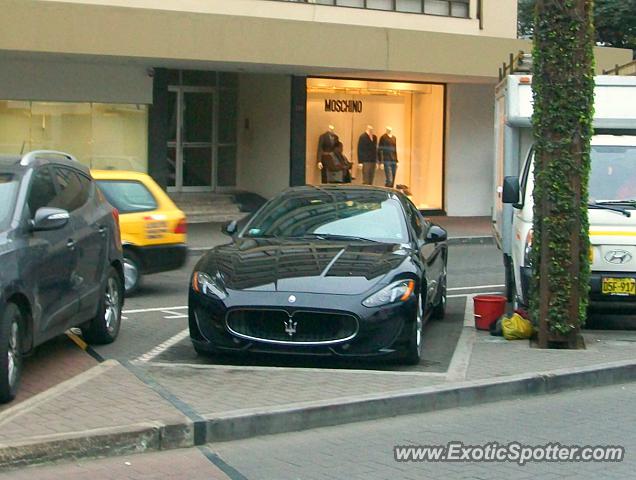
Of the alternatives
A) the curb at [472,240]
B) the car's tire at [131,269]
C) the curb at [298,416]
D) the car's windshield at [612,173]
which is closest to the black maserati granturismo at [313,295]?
the curb at [298,416]

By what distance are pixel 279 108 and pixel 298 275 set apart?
54.2 feet

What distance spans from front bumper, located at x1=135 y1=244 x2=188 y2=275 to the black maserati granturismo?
341cm

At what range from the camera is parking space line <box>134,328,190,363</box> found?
9.06 meters

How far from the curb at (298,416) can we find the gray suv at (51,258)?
41.3 inches

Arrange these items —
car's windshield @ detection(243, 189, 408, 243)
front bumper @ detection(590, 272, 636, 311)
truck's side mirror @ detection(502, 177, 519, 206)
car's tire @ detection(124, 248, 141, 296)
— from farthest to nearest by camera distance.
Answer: car's tire @ detection(124, 248, 141, 296) → truck's side mirror @ detection(502, 177, 519, 206) → front bumper @ detection(590, 272, 636, 311) → car's windshield @ detection(243, 189, 408, 243)

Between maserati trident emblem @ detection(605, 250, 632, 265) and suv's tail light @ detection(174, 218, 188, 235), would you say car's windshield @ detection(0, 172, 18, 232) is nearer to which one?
suv's tail light @ detection(174, 218, 188, 235)

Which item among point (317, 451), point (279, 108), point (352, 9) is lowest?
point (317, 451)

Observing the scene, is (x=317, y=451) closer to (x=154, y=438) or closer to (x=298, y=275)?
(x=154, y=438)

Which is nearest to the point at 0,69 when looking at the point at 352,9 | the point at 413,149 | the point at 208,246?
the point at 208,246

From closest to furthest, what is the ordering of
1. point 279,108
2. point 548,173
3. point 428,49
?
point 548,173
point 428,49
point 279,108

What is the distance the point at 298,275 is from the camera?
8.67 m

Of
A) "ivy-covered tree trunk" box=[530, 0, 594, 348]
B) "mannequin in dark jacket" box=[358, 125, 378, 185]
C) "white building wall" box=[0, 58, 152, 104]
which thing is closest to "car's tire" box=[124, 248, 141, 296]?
"ivy-covered tree trunk" box=[530, 0, 594, 348]

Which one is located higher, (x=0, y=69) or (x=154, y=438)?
(x=0, y=69)

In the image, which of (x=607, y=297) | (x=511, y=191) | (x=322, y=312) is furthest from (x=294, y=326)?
(x=607, y=297)
